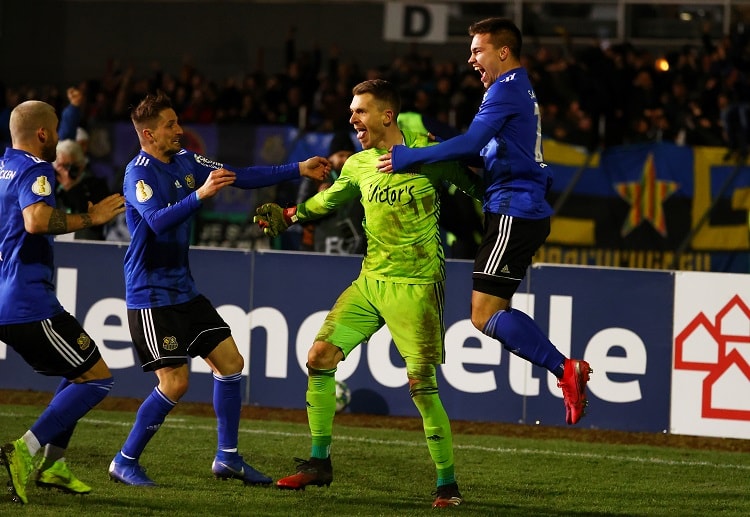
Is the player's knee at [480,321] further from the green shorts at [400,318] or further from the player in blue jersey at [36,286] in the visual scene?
the player in blue jersey at [36,286]

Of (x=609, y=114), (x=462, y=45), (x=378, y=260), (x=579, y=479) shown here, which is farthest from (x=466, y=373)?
(x=462, y=45)

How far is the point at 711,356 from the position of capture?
980 centimetres

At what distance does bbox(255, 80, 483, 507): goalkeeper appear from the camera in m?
6.67

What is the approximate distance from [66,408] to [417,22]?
14595 mm

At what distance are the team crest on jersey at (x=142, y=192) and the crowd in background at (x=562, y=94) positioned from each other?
398 inches

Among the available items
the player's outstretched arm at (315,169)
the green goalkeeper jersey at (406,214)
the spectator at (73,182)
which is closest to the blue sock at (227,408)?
the green goalkeeper jersey at (406,214)

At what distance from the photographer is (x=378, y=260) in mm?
6812

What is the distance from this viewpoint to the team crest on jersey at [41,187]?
6.34 m

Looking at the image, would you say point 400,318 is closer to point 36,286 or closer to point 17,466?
point 36,286

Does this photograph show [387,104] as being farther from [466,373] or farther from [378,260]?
[466,373]

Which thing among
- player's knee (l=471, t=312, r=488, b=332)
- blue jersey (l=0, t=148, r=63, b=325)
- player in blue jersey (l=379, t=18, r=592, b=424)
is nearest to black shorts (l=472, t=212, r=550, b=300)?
player in blue jersey (l=379, t=18, r=592, b=424)

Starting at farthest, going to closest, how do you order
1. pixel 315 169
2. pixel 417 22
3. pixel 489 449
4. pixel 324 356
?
pixel 417 22 → pixel 489 449 → pixel 315 169 → pixel 324 356

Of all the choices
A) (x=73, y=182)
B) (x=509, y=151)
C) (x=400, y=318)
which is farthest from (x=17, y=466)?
(x=73, y=182)

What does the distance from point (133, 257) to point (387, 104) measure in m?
1.71
